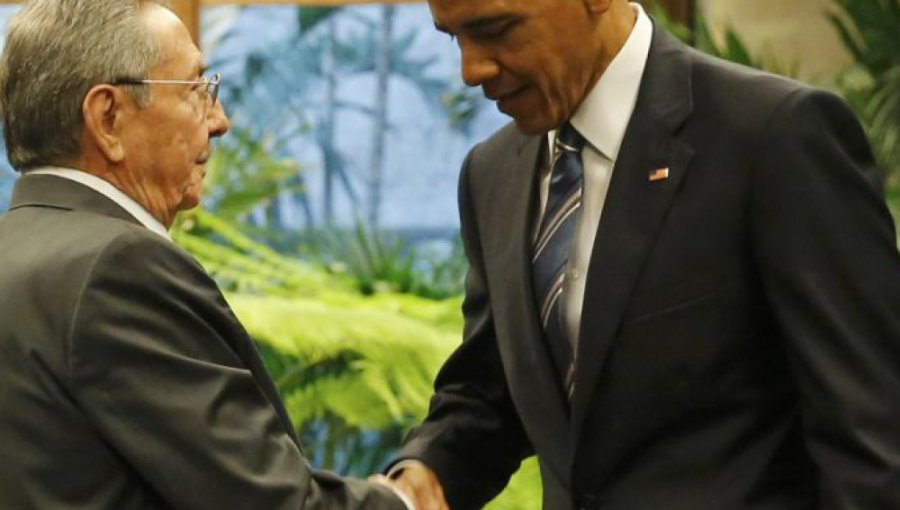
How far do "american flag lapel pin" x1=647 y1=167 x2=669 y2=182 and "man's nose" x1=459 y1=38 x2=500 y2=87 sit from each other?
248 millimetres

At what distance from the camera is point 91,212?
2.57m

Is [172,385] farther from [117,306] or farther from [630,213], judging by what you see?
[630,213]

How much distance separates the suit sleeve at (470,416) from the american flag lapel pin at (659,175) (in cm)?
46

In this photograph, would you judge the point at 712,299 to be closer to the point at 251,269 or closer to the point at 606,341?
the point at 606,341

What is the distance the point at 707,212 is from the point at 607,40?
285 millimetres

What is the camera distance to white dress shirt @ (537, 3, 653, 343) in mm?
2672

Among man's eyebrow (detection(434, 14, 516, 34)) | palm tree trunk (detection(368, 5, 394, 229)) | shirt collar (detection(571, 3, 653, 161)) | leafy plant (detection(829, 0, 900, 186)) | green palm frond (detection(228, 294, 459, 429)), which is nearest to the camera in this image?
man's eyebrow (detection(434, 14, 516, 34))

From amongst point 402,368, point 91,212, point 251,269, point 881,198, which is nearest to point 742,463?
point 881,198

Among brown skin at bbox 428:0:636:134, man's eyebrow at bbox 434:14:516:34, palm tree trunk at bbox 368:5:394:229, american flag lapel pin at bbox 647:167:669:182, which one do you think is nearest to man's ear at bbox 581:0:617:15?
brown skin at bbox 428:0:636:134

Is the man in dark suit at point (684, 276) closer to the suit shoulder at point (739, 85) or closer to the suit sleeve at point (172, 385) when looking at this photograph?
the suit shoulder at point (739, 85)

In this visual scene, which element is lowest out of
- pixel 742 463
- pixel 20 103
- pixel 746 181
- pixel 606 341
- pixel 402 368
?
pixel 402 368

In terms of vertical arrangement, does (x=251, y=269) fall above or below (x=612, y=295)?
below

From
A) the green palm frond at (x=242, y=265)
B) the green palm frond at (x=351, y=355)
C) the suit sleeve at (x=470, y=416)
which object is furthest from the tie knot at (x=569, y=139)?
the green palm frond at (x=242, y=265)

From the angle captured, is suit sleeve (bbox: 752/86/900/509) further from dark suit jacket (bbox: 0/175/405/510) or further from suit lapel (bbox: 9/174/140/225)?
suit lapel (bbox: 9/174/140/225)
